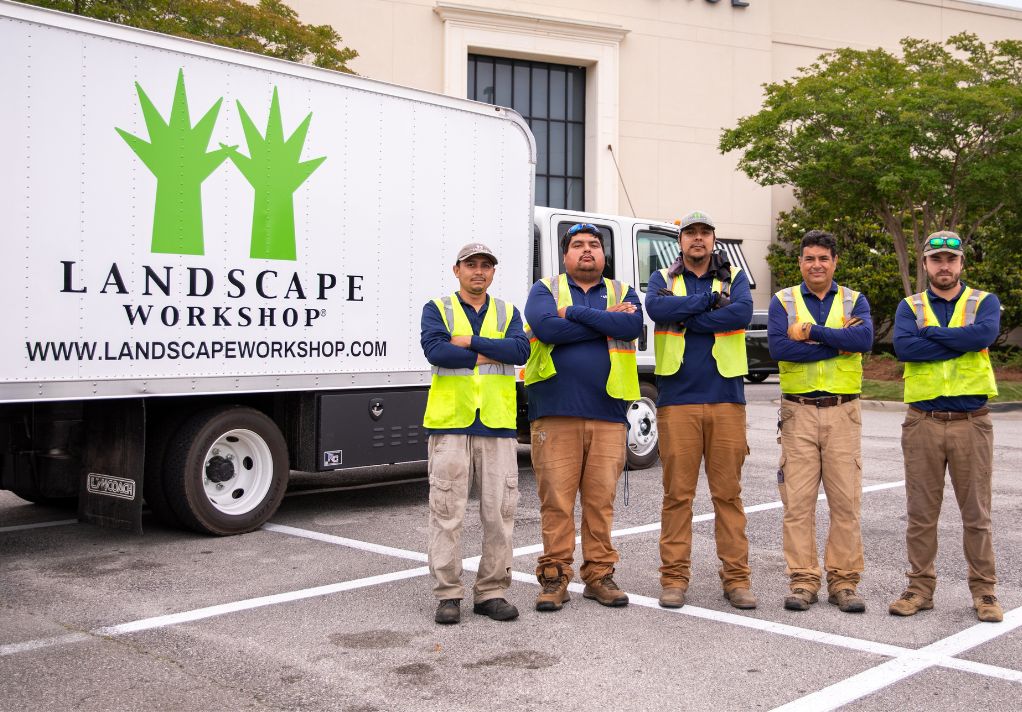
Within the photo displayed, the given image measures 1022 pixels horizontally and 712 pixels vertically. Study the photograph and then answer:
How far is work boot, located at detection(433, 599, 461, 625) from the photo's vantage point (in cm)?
528

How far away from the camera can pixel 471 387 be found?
5492 mm

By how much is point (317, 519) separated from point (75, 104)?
350 centimetres

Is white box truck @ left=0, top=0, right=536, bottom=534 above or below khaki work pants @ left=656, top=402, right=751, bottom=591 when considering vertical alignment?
above

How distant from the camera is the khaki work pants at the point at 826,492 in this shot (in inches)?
221

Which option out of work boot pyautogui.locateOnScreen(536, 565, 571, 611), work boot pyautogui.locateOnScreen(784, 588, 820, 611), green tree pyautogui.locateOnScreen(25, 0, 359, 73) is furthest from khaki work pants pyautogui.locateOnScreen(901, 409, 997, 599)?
green tree pyautogui.locateOnScreen(25, 0, 359, 73)

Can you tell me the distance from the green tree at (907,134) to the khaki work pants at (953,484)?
1759cm

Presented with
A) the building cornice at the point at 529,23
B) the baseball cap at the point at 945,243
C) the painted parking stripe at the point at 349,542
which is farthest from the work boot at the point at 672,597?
the building cornice at the point at 529,23

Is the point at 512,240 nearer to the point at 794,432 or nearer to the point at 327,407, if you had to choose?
the point at 327,407

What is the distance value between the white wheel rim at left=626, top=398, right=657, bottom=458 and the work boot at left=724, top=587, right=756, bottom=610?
4.78m

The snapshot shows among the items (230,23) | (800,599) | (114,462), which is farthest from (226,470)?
(230,23)

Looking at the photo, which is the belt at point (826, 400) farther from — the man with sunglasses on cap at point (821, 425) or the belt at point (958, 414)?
the belt at point (958, 414)

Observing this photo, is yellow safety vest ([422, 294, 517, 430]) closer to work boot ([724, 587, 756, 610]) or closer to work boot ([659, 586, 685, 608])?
work boot ([659, 586, 685, 608])

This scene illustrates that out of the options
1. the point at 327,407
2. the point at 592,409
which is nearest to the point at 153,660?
the point at 592,409

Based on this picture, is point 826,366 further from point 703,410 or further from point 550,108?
point 550,108
